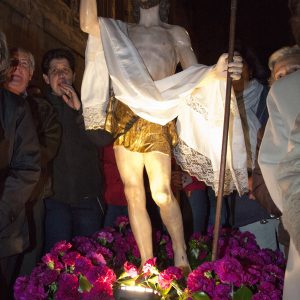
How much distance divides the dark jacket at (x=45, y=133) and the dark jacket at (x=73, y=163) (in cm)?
15

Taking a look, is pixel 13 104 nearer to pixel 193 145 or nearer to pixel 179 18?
pixel 193 145

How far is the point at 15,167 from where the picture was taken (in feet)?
7.66

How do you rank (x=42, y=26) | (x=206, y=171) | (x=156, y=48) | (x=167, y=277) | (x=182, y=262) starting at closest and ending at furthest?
(x=167, y=277)
(x=182, y=262)
(x=156, y=48)
(x=206, y=171)
(x=42, y=26)

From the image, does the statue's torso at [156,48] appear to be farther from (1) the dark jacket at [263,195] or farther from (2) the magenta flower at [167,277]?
(2) the magenta flower at [167,277]

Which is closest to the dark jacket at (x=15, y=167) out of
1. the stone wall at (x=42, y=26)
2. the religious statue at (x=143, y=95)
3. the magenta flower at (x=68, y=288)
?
the magenta flower at (x=68, y=288)

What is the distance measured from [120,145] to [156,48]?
62 centimetres

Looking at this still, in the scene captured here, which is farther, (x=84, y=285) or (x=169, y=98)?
(x=169, y=98)

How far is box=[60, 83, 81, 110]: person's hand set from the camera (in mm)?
3287

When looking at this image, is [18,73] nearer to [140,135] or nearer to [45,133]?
[45,133]

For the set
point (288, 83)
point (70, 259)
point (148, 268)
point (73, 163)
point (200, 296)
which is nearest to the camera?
point (288, 83)

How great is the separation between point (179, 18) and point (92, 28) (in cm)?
1096

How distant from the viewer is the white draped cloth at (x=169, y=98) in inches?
104

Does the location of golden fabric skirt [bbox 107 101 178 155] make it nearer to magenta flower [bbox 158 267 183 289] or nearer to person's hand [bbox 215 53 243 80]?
person's hand [bbox 215 53 243 80]

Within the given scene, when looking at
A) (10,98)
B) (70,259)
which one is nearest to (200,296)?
(70,259)
